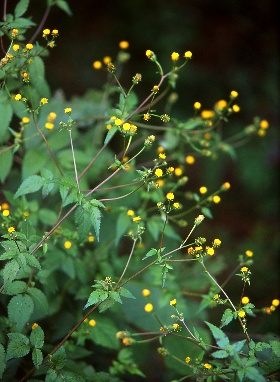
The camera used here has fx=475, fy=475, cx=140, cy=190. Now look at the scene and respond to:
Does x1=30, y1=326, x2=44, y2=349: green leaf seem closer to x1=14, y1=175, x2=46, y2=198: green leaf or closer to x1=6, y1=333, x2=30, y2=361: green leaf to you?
x1=6, y1=333, x2=30, y2=361: green leaf

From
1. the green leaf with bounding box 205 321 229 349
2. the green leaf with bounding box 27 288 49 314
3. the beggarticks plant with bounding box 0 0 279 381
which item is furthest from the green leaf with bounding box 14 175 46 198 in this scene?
the green leaf with bounding box 205 321 229 349

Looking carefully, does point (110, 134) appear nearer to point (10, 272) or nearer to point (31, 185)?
point (31, 185)

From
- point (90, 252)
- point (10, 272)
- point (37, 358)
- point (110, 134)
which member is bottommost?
point (90, 252)

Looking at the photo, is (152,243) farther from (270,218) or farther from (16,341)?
(270,218)

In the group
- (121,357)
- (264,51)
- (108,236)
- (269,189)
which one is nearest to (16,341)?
(121,357)

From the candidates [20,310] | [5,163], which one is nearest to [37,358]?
→ [20,310]

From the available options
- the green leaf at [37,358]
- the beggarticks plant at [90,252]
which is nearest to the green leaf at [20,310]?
the beggarticks plant at [90,252]

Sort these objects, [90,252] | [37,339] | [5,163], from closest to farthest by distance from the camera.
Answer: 1. [37,339]
2. [5,163]
3. [90,252]
